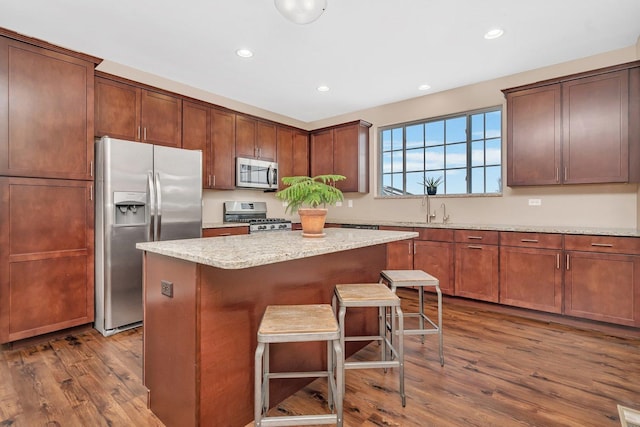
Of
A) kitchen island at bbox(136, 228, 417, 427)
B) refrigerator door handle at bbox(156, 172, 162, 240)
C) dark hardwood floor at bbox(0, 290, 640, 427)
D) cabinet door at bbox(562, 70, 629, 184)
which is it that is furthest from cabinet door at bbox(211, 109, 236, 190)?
cabinet door at bbox(562, 70, 629, 184)

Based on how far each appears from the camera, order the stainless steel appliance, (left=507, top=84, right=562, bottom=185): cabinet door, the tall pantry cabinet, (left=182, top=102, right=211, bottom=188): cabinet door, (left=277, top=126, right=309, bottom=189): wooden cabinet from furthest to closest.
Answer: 1. (left=277, top=126, right=309, bottom=189): wooden cabinet
2. the stainless steel appliance
3. (left=182, top=102, right=211, bottom=188): cabinet door
4. (left=507, top=84, right=562, bottom=185): cabinet door
5. the tall pantry cabinet

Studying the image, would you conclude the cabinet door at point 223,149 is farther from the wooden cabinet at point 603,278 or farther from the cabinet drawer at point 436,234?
the wooden cabinet at point 603,278

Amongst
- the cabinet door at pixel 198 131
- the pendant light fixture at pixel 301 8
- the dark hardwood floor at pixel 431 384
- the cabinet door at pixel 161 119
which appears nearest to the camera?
A: the dark hardwood floor at pixel 431 384

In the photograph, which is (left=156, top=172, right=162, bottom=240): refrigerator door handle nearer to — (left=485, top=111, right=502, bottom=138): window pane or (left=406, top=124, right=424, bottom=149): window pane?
(left=406, top=124, right=424, bottom=149): window pane

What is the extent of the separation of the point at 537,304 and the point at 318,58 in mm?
3324

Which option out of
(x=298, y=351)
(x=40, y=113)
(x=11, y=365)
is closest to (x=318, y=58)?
(x=40, y=113)

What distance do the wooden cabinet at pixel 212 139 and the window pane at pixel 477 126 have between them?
322cm

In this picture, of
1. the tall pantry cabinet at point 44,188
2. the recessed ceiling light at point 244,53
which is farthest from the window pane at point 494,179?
the tall pantry cabinet at point 44,188

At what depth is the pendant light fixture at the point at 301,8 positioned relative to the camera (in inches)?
72.4

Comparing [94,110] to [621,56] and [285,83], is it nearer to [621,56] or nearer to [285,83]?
[285,83]

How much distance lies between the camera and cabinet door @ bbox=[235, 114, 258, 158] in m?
4.47

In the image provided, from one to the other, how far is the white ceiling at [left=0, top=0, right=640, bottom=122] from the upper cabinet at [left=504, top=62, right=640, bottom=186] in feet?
1.20

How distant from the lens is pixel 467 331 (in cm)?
284

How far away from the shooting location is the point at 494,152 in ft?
13.0
